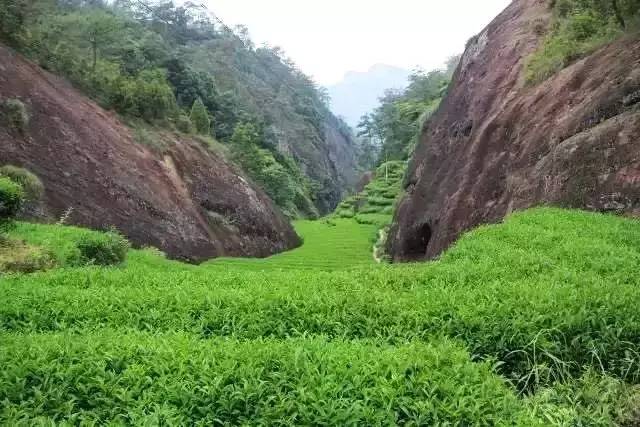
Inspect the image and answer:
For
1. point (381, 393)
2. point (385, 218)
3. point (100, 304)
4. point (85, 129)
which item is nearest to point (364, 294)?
point (381, 393)

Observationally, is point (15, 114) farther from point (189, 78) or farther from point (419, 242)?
point (189, 78)

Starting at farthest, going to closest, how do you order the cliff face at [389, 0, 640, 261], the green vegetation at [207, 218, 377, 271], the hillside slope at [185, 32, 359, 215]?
the hillside slope at [185, 32, 359, 215]
the green vegetation at [207, 218, 377, 271]
the cliff face at [389, 0, 640, 261]

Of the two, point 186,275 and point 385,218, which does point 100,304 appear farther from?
point 385,218

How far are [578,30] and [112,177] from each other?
606 inches

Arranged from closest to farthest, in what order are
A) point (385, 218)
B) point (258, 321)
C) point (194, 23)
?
point (258, 321), point (385, 218), point (194, 23)

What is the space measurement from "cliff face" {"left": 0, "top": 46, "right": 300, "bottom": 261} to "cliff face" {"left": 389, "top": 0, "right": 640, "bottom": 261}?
7627mm

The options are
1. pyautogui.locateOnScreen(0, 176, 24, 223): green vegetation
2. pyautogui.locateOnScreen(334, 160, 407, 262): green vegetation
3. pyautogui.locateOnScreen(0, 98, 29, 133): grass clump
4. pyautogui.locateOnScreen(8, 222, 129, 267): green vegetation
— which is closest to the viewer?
pyautogui.locateOnScreen(8, 222, 129, 267): green vegetation

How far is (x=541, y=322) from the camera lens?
16.9 feet

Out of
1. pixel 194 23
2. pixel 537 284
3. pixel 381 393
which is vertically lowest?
pixel 381 393

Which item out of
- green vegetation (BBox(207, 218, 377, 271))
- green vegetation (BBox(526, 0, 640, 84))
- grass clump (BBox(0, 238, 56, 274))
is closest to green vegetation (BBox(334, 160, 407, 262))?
green vegetation (BBox(207, 218, 377, 271))

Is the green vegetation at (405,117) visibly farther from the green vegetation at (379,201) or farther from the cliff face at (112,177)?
the cliff face at (112,177)

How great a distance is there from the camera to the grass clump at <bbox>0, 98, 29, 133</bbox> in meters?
16.4

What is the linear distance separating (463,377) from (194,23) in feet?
325

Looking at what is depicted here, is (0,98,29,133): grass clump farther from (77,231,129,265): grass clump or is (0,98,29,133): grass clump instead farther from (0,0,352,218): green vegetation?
(77,231,129,265): grass clump
